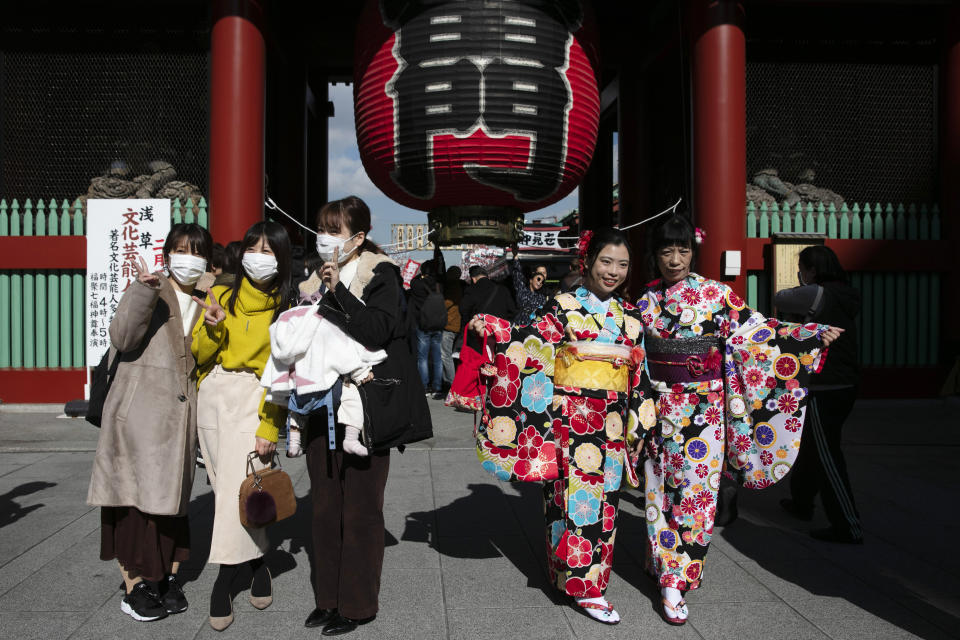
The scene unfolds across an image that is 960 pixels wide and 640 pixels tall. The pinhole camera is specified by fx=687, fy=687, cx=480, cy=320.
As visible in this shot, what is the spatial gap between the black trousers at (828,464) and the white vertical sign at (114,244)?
6.66m

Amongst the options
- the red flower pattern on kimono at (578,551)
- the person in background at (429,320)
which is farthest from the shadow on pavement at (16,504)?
the person in background at (429,320)

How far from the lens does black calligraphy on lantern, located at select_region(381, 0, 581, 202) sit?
14.9 feet

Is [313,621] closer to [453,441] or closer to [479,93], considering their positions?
[479,93]

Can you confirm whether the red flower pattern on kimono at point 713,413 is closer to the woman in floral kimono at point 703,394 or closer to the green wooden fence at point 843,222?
the woman in floral kimono at point 703,394

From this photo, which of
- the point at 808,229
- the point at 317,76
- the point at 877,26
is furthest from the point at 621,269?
the point at 317,76

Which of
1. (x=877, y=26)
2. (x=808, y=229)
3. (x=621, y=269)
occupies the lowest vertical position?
(x=621, y=269)

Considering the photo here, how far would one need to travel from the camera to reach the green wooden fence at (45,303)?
786 centimetres

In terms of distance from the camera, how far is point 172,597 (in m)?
2.88

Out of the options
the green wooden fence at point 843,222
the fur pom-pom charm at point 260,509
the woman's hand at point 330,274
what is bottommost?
the fur pom-pom charm at point 260,509

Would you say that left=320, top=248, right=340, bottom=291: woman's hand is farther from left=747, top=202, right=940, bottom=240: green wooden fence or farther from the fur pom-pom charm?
left=747, top=202, right=940, bottom=240: green wooden fence

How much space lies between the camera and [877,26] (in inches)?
374

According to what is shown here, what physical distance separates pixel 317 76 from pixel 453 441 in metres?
7.93

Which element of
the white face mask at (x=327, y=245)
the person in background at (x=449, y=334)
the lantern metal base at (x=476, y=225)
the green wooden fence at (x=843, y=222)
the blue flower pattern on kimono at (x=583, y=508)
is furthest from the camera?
the person in background at (x=449, y=334)

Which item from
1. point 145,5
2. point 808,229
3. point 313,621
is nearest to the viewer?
point 313,621
